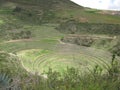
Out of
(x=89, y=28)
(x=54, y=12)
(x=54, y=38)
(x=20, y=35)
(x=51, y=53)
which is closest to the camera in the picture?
(x=51, y=53)

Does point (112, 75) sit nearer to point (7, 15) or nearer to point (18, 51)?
point (18, 51)

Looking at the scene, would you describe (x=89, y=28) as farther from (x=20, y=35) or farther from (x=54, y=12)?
(x=20, y=35)

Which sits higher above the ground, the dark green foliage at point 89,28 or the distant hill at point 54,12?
the distant hill at point 54,12

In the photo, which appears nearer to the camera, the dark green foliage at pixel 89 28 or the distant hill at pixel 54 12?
the dark green foliage at pixel 89 28

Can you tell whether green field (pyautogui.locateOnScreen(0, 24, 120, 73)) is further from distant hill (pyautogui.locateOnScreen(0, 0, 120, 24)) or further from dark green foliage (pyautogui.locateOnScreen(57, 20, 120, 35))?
distant hill (pyautogui.locateOnScreen(0, 0, 120, 24))

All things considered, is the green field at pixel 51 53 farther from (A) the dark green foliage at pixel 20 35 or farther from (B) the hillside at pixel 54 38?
(A) the dark green foliage at pixel 20 35

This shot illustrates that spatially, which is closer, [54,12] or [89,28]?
[89,28]

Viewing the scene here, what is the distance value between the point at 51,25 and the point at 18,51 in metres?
6.14

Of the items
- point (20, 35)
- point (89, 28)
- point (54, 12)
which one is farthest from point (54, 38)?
point (54, 12)

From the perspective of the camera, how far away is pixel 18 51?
26.4 meters

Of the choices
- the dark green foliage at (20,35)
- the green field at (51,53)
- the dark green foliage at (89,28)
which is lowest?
the green field at (51,53)

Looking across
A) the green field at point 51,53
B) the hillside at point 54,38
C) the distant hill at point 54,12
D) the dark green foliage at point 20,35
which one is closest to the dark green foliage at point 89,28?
the hillside at point 54,38

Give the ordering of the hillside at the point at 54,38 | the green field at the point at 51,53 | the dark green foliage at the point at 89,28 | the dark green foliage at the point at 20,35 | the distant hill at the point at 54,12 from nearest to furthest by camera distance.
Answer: the hillside at the point at 54,38 → the green field at the point at 51,53 → the dark green foliage at the point at 20,35 → the dark green foliage at the point at 89,28 → the distant hill at the point at 54,12

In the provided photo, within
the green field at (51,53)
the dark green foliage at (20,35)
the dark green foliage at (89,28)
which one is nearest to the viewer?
the green field at (51,53)
